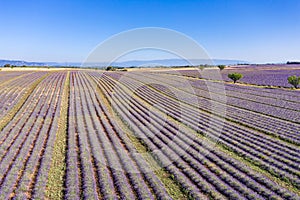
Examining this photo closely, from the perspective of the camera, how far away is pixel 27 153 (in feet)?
40.9

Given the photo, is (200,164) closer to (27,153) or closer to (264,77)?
(27,153)

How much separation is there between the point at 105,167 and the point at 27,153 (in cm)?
415

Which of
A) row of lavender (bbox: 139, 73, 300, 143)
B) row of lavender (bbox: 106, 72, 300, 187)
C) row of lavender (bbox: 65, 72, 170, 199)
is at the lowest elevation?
row of lavender (bbox: 139, 73, 300, 143)

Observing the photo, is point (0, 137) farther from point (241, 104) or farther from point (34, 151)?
point (241, 104)

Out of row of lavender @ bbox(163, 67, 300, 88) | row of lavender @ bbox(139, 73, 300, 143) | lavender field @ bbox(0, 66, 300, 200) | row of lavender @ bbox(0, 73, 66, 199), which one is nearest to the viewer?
row of lavender @ bbox(0, 73, 66, 199)

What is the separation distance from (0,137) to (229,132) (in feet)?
46.8

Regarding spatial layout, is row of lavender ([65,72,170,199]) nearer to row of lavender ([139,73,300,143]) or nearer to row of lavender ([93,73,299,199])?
row of lavender ([93,73,299,199])

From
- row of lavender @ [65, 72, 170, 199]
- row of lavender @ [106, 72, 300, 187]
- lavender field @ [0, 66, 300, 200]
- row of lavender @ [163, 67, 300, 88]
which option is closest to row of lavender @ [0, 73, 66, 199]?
lavender field @ [0, 66, 300, 200]

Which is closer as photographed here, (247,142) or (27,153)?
(27,153)

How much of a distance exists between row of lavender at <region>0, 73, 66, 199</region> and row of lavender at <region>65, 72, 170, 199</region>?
1.08 metres

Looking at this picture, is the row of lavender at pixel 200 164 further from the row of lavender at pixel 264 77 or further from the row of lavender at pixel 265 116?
the row of lavender at pixel 264 77

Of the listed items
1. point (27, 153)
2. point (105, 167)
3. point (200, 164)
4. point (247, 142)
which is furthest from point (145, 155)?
point (247, 142)

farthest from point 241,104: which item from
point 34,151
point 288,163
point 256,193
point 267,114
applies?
point 34,151

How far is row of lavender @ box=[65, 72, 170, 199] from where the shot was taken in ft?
30.2
